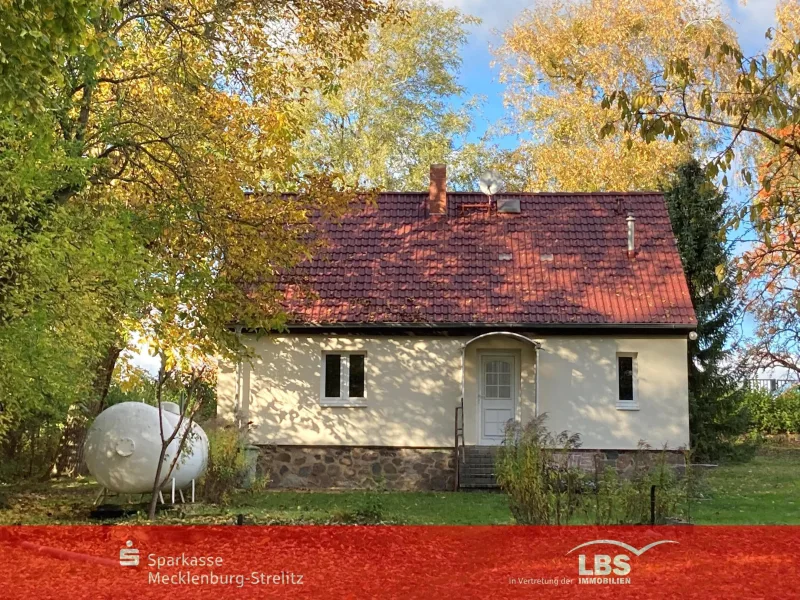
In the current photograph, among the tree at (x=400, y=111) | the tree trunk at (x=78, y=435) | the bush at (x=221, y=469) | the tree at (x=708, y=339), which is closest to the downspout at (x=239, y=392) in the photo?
the tree trunk at (x=78, y=435)

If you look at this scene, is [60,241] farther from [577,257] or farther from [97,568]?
[577,257]

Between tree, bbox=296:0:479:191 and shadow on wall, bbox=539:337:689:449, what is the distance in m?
15.0

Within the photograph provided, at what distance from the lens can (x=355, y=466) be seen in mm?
18453

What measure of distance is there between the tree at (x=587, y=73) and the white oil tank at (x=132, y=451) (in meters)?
20.2

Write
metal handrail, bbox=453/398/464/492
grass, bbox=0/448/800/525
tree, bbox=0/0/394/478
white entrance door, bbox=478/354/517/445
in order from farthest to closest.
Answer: white entrance door, bbox=478/354/517/445, metal handrail, bbox=453/398/464/492, tree, bbox=0/0/394/478, grass, bbox=0/448/800/525

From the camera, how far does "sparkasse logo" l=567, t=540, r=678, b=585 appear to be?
8305 millimetres

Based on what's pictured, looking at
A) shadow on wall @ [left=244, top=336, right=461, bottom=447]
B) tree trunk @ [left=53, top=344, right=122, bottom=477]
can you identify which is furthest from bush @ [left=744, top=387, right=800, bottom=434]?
tree trunk @ [left=53, top=344, right=122, bottom=477]

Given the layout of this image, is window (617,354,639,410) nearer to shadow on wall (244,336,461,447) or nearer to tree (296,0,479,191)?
shadow on wall (244,336,461,447)

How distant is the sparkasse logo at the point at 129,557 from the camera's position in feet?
29.5

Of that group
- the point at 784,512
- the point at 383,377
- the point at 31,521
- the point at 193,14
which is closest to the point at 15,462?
the point at 31,521

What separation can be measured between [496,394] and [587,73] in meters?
17.3

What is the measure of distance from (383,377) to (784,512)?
8098 mm

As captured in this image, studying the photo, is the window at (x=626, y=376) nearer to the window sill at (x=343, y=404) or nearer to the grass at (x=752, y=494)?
the grass at (x=752, y=494)

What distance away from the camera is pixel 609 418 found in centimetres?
1833
